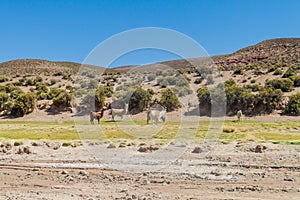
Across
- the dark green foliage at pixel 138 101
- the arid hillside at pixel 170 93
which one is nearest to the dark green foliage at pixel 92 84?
the arid hillside at pixel 170 93

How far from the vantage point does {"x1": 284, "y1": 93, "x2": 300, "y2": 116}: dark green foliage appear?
95.1 ft

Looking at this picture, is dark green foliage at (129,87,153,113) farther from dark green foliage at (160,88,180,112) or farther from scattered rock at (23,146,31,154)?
scattered rock at (23,146,31,154)

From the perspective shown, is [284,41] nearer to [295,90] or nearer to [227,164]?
[295,90]

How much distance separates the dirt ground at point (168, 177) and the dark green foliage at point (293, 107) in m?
16.7

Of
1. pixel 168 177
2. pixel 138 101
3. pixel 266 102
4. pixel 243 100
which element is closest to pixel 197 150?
pixel 168 177

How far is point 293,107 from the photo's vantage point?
29.3 meters

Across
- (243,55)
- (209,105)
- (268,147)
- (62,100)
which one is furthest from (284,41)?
(268,147)

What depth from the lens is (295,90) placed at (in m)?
36.4

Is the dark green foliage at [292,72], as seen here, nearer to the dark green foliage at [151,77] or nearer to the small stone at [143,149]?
the dark green foliage at [151,77]

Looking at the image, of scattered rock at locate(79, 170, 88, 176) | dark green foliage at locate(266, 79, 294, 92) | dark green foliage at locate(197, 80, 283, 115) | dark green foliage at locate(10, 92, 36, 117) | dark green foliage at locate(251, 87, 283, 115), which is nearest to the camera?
scattered rock at locate(79, 170, 88, 176)

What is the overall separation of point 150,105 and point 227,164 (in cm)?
2409

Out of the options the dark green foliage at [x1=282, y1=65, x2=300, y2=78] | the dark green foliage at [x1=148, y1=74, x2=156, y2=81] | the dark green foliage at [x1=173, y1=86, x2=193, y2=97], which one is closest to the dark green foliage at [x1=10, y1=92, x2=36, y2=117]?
the dark green foliage at [x1=173, y1=86, x2=193, y2=97]

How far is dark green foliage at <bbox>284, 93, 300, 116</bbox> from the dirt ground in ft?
54.7

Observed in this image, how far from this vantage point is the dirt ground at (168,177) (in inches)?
295
